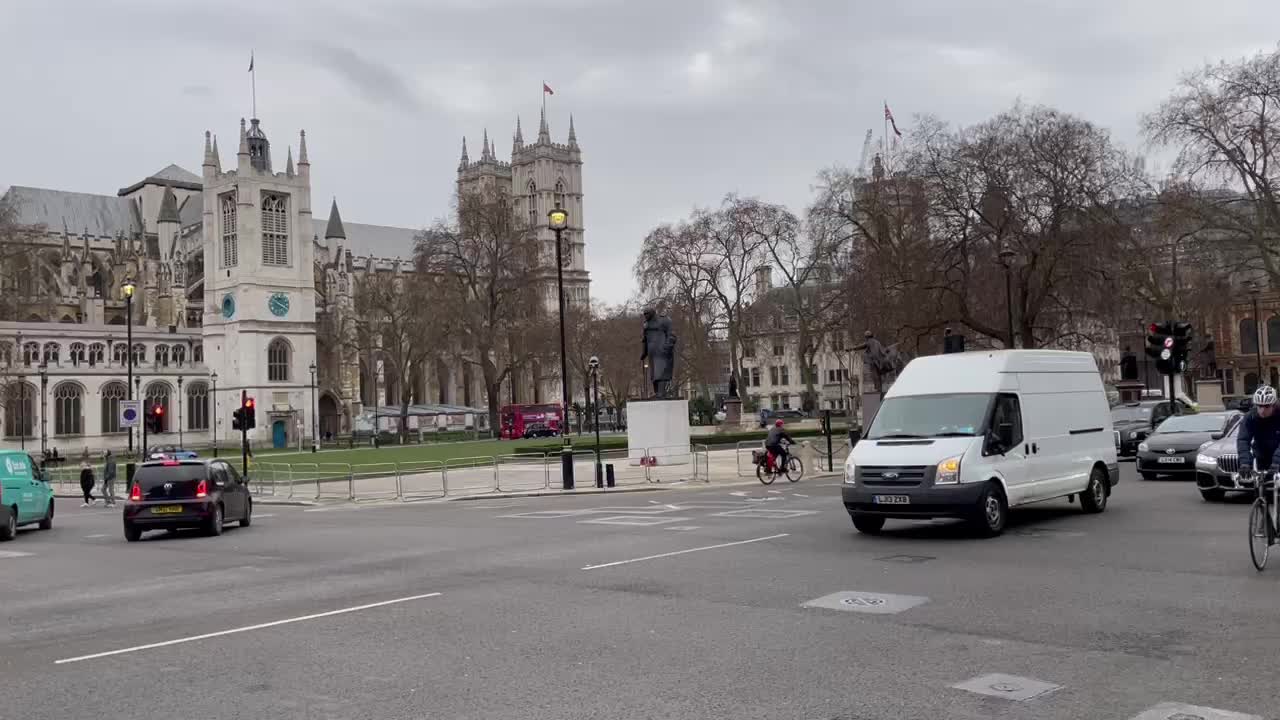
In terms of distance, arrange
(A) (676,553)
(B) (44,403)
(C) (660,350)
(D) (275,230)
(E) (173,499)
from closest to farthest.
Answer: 1. (A) (676,553)
2. (E) (173,499)
3. (C) (660,350)
4. (B) (44,403)
5. (D) (275,230)

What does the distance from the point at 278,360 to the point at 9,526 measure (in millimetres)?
70408

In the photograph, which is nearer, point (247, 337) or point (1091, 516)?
point (1091, 516)

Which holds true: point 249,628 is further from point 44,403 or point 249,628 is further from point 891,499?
point 44,403

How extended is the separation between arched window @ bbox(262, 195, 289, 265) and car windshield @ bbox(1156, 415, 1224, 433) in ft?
254

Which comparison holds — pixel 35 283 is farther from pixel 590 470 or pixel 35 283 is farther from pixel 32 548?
pixel 32 548

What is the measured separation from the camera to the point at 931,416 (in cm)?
1446

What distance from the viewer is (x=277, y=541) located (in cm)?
1748

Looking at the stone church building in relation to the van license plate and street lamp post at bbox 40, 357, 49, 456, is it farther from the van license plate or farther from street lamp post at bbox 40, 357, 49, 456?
the van license plate

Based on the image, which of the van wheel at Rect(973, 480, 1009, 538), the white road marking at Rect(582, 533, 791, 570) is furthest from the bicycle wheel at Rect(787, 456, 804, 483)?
the van wheel at Rect(973, 480, 1009, 538)

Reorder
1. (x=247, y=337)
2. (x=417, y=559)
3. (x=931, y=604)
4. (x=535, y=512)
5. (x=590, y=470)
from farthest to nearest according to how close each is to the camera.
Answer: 1. (x=247, y=337)
2. (x=590, y=470)
3. (x=535, y=512)
4. (x=417, y=559)
5. (x=931, y=604)

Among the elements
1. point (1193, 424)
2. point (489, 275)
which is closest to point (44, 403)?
point (489, 275)

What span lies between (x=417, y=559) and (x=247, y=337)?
255ft

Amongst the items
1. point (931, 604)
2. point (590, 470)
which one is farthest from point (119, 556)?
point (590, 470)

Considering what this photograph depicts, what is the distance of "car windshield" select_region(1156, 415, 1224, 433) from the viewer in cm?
2281
